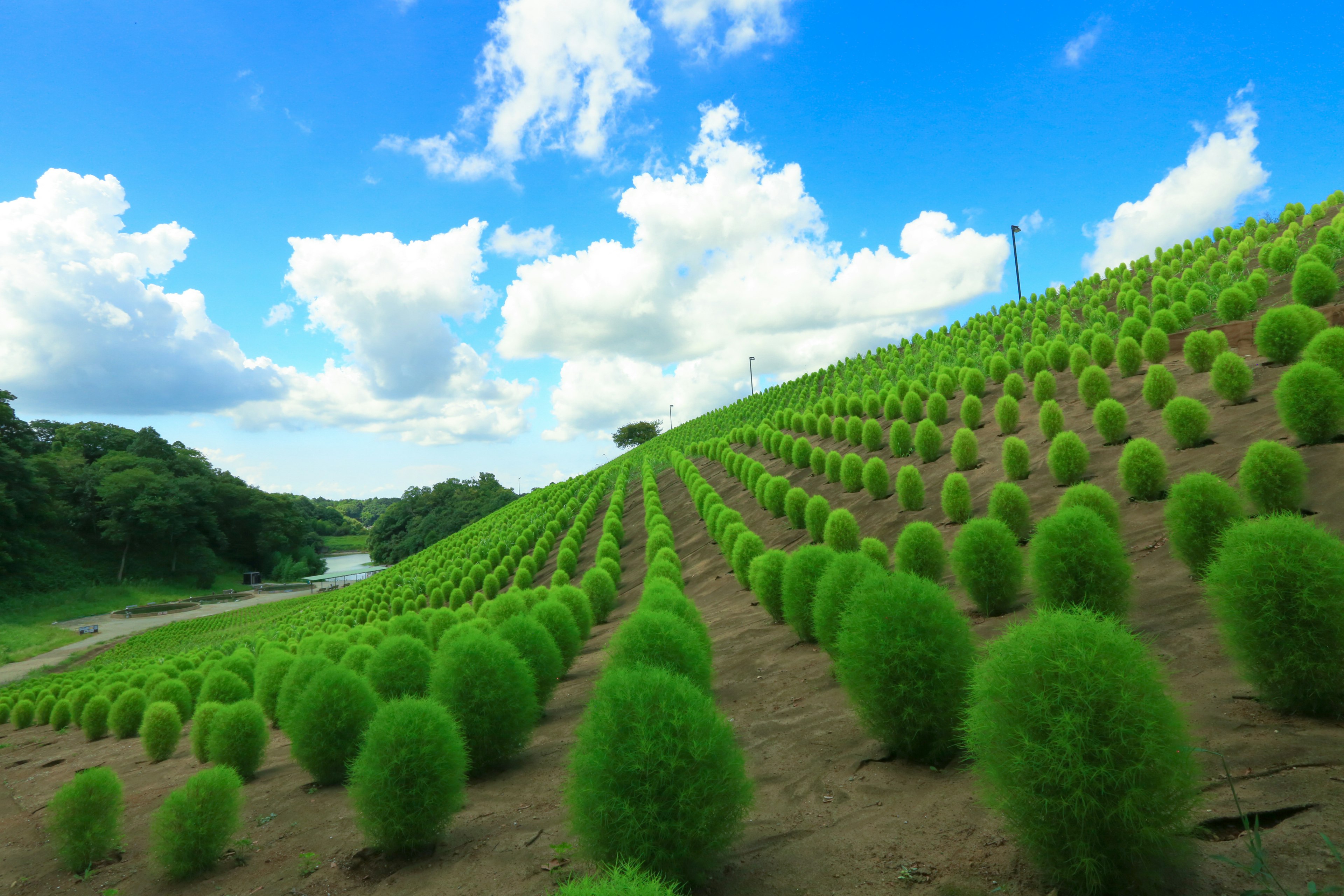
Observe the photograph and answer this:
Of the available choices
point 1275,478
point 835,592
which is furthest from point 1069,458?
point 835,592

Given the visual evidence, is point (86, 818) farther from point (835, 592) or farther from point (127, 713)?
point (127, 713)

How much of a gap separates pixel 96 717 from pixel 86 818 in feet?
42.0

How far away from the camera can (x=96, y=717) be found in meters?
16.5

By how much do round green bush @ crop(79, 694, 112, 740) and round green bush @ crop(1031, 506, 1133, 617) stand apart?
20750 millimetres

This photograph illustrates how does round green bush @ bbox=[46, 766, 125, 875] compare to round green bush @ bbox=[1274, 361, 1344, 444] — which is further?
round green bush @ bbox=[1274, 361, 1344, 444]

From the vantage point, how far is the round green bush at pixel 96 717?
53.8ft

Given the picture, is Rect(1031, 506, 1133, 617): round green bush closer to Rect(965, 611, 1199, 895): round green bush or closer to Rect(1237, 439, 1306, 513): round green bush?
Rect(1237, 439, 1306, 513): round green bush

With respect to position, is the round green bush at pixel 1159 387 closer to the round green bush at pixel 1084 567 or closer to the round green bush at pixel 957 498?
the round green bush at pixel 957 498

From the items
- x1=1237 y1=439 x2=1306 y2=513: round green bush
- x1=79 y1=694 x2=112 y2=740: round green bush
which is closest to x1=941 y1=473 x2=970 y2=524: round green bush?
x1=1237 y1=439 x2=1306 y2=513: round green bush

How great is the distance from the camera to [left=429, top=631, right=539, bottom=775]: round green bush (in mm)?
6887

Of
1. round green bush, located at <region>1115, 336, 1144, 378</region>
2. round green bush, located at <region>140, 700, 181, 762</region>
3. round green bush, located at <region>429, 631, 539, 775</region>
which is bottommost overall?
round green bush, located at <region>140, 700, 181, 762</region>

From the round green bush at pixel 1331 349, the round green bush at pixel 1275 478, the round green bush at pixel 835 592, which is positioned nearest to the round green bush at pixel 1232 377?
the round green bush at pixel 1331 349

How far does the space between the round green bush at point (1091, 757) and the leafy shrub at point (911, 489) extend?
10.3m

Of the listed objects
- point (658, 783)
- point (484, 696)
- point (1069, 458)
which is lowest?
point (484, 696)
